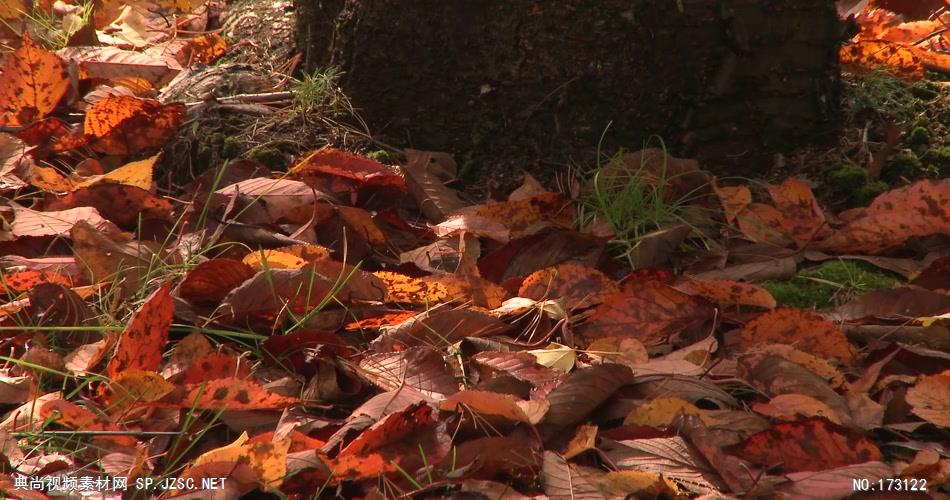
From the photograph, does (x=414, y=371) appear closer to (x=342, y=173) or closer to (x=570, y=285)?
(x=570, y=285)

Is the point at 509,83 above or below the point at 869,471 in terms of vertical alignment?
above

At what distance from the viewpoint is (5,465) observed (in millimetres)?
1386

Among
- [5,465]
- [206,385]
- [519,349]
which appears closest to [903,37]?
[519,349]

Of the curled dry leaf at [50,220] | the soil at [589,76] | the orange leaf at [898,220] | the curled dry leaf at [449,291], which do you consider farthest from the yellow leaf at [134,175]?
the orange leaf at [898,220]

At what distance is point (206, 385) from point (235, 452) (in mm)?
174

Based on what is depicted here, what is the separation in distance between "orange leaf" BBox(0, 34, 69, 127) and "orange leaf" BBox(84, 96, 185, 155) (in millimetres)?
176

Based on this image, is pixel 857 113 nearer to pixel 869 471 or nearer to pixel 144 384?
pixel 869 471

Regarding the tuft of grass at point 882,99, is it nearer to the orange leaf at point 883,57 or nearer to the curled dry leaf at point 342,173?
the orange leaf at point 883,57

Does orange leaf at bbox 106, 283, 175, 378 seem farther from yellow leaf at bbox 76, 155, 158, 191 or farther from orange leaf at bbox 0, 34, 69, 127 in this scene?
orange leaf at bbox 0, 34, 69, 127

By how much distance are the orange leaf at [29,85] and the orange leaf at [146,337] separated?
A: 1.14 meters

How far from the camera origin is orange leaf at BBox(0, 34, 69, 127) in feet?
8.11

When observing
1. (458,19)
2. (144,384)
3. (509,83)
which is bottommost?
(144,384)

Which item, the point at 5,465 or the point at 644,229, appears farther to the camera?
the point at 644,229

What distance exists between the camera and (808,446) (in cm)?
142
